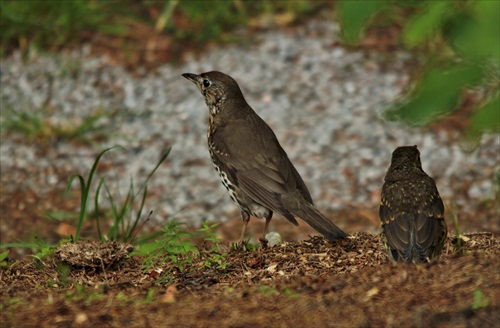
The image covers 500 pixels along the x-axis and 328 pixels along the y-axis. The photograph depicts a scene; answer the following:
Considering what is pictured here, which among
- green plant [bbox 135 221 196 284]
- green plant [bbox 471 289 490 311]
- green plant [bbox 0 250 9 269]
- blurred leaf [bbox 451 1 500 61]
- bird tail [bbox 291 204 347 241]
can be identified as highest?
blurred leaf [bbox 451 1 500 61]

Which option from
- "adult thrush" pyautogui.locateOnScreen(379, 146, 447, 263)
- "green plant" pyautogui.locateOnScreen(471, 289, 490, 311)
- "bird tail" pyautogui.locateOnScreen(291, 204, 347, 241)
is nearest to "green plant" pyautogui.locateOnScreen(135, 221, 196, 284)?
"bird tail" pyautogui.locateOnScreen(291, 204, 347, 241)

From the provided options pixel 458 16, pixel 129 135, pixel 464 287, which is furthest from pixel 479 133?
pixel 129 135

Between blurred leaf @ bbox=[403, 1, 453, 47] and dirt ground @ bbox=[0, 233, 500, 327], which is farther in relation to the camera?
dirt ground @ bbox=[0, 233, 500, 327]

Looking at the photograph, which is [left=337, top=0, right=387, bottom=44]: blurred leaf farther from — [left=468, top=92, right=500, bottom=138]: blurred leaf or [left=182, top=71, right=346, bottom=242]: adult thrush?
[left=182, top=71, right=346, bottom=242]: adult thrush

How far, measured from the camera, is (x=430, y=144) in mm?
10156

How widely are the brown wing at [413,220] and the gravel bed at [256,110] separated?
337cm

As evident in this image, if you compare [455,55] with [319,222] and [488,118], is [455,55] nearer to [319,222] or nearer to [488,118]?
[488,118]

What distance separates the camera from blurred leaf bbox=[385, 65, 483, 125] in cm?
347

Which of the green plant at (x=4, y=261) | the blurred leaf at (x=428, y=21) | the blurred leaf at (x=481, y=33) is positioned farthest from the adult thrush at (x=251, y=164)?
the blurred leaf at (x=481, y=33)

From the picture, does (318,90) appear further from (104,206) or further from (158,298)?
(158,298)

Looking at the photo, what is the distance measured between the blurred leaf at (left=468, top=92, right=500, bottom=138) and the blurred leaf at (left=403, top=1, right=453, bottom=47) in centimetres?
35

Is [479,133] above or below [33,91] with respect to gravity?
below

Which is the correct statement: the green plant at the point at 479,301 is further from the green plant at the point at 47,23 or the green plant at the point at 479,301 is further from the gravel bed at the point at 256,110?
the green plant at the point at 47,23

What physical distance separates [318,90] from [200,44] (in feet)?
5.51
